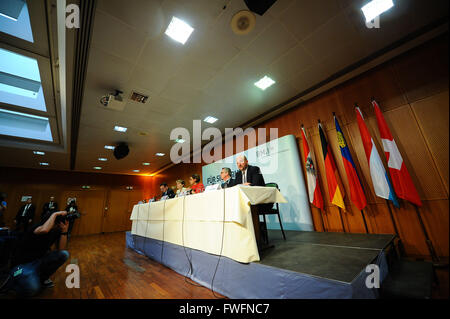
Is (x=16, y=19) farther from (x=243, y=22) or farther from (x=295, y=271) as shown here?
(x=295, y=271)

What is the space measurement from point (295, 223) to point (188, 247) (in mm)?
2153

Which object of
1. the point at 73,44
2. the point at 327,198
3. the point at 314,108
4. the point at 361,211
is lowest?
the point at 361,211

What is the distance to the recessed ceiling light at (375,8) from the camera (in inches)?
84.4

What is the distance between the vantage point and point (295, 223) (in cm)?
342

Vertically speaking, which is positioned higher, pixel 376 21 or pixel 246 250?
pixel 376 21

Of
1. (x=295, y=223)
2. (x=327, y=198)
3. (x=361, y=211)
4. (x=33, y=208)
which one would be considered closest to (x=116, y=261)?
(x=295, y=223)

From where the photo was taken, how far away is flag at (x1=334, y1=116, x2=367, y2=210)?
2.81 metres

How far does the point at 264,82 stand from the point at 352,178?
7.34 feet

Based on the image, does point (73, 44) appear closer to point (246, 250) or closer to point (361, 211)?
point (246, 250)

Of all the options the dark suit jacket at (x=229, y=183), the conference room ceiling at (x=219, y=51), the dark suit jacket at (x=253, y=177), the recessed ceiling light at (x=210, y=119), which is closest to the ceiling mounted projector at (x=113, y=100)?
the conference room ceiling at (x=219, y=51)

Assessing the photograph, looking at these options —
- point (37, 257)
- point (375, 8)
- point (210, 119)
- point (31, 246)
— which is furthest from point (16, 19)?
point (375, 8)

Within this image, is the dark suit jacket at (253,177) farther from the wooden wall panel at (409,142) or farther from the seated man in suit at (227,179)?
the wooden wall panel at (409,142)

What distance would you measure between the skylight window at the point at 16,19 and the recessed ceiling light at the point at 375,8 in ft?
13.3

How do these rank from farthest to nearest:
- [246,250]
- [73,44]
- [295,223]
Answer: [295,223] → [73,44] → [246,250]
